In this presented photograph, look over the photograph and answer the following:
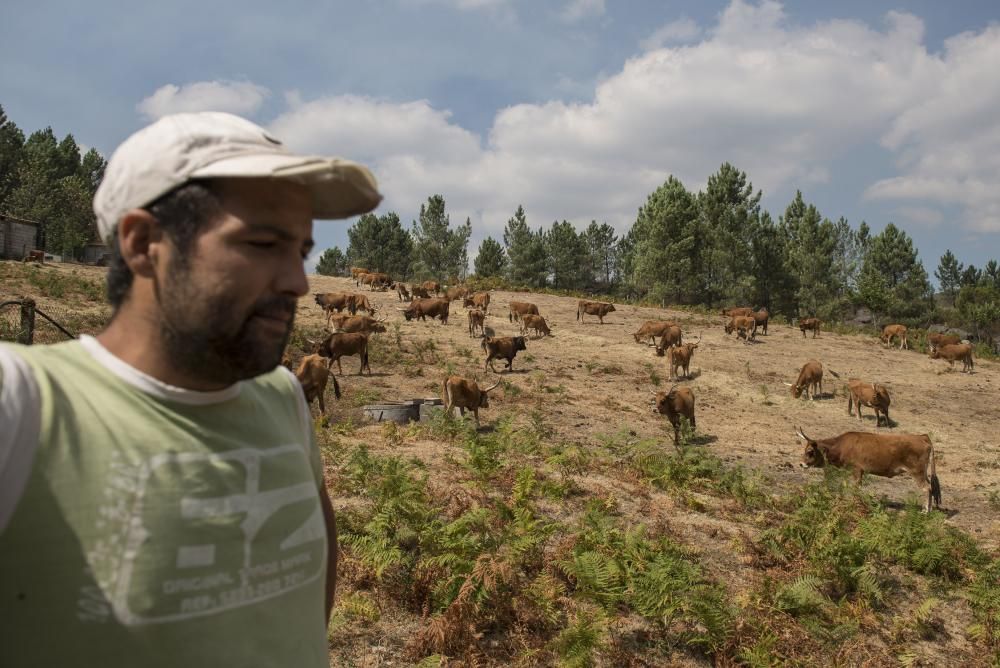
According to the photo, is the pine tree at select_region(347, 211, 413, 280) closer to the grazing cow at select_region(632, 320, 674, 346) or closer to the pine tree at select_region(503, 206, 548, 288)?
the pine tree at select_region(503, 206, 548, 288)

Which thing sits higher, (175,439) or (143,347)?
(143,347)

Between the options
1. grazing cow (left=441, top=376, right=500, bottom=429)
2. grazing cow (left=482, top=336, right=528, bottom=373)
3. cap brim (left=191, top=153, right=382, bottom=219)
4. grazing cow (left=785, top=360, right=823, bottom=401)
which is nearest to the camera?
cap brim (left=191, top=153, right=382, bottom=219)

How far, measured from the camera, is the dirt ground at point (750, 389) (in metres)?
14.3

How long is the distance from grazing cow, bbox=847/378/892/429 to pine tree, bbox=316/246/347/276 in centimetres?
8295

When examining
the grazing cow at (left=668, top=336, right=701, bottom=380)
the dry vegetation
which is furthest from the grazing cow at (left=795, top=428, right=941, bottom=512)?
the grazing cow at (left=668, top=336, right=701, bottom=380)


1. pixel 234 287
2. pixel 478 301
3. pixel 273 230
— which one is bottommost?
pixel 234 287

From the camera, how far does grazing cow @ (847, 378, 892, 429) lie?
1917 cm

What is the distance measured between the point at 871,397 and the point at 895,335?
17.2m

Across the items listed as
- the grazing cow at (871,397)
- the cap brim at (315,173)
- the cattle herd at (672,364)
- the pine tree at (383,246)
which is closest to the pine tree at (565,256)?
the pine tree at (383,246)

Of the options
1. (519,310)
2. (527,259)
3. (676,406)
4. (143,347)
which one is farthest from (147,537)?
(527,259)

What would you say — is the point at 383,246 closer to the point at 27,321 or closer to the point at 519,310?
the point at 519,310

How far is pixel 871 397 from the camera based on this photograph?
19422 millimetres

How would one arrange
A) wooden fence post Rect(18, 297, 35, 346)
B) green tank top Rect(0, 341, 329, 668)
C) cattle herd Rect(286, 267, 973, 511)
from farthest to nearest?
cattle herd Rect(286, 267, 973, 511)
wooden fence post Rect(18, 297, 35, 346)
green tank top Rect(0, 341, 329, 668)

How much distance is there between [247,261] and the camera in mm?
1421
